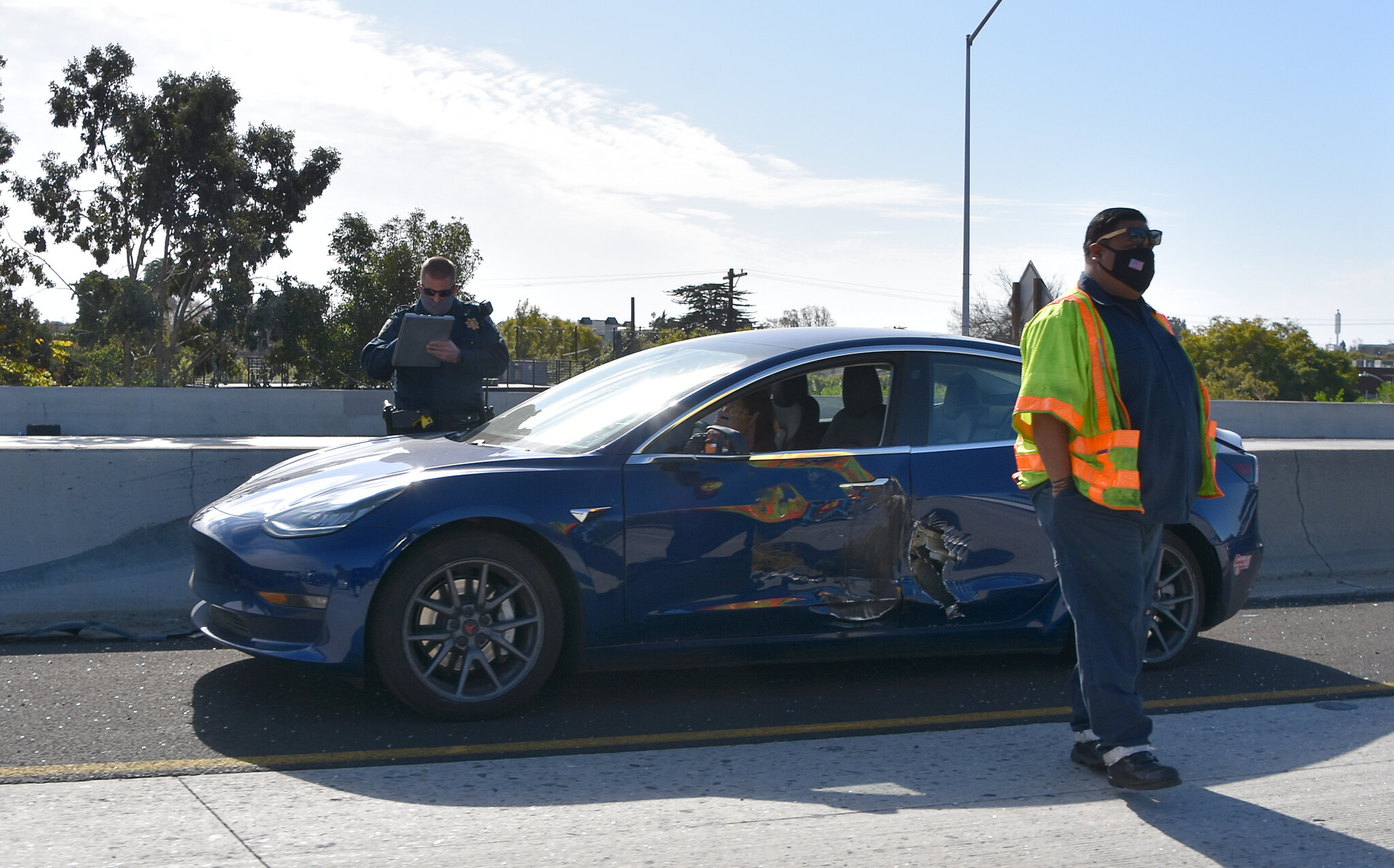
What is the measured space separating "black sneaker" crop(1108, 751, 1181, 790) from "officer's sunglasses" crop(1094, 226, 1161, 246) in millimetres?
1586

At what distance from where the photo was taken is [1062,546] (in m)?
3.92

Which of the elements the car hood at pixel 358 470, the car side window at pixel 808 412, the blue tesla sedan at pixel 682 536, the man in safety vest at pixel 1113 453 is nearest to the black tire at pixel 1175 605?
the blue tesla sedan at pixel 682 536

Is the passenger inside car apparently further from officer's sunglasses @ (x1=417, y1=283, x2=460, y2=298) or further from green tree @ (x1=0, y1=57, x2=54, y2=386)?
green tree @ (x1=0, y1=57, x2=54, y2=386)

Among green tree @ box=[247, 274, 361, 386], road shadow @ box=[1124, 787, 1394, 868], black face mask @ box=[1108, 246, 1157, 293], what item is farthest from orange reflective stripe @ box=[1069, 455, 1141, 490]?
green tree @ box=[247, 274, 361, 386]

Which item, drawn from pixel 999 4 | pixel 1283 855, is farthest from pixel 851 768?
pixel 999 4

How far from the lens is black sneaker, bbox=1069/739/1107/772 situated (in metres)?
4.09

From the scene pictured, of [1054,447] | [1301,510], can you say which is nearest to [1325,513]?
[1301,510]

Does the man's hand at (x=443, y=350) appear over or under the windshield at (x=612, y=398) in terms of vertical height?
over

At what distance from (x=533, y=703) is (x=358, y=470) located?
1130mm

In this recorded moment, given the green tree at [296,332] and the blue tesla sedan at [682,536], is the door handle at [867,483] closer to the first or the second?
the blue tesla sedan at [682,536]

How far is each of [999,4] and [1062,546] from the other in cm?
2112

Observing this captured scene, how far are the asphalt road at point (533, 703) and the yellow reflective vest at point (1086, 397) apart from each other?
1387mm

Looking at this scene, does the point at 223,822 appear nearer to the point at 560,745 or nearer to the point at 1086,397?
the point at 560,745

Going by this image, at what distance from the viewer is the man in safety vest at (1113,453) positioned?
3756 millimetres
